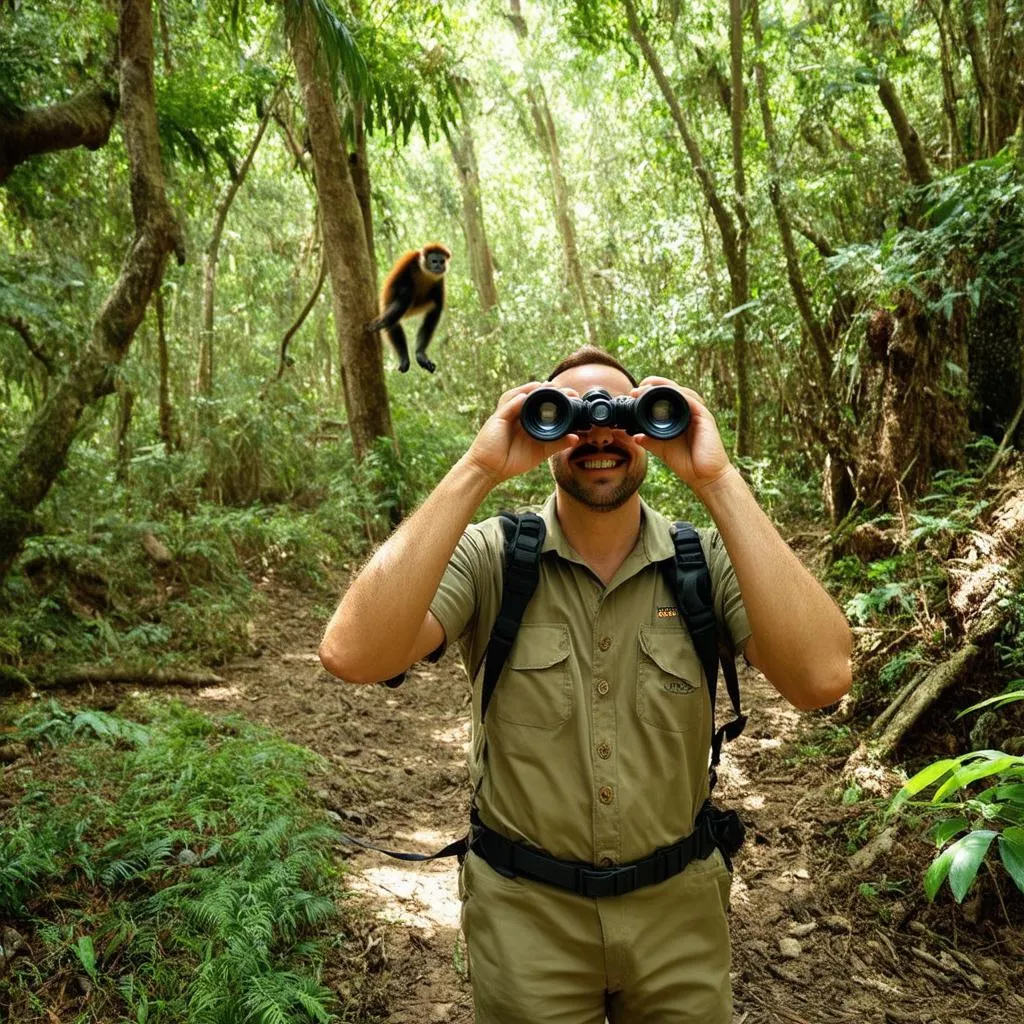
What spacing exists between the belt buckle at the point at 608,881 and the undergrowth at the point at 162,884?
4.31ft

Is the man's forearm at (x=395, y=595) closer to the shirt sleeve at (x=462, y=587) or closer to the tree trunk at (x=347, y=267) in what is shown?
the shirt sleeve at (x=462, y=587)

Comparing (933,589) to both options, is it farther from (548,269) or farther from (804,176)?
(548,269)

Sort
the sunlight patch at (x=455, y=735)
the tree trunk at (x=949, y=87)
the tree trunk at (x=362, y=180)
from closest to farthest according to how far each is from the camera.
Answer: the sunlight patch at (x=455, y=735), the tree trunk at (x=949, y=87), the tree trunk at (x=362, y=180)

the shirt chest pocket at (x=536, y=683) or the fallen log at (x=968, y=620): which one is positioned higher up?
the shirt chest pocket at (x=536, y=683)

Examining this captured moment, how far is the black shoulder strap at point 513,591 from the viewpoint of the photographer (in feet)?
6.23

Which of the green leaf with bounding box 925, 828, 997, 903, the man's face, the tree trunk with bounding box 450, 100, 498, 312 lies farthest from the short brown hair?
the tree trunk with bounding box 450, 100, 498, 312

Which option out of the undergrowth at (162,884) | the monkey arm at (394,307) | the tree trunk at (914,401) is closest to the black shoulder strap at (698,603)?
the undergrowth at (162,884)

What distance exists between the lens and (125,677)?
5.52 m

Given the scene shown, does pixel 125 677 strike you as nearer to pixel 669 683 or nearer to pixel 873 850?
pixel 873 850

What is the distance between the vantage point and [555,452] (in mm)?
1949

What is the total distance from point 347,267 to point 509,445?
22.8 feet

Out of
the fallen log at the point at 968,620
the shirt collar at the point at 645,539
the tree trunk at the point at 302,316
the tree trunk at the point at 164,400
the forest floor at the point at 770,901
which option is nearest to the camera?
the shirt collar at the point at 645,539

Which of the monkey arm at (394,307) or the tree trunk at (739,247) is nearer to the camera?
the tree trunk at (739,247)

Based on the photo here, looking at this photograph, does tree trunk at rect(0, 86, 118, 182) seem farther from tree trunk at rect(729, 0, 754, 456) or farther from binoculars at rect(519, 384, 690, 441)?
binoculars at rect(519, 384, 690, 441)
